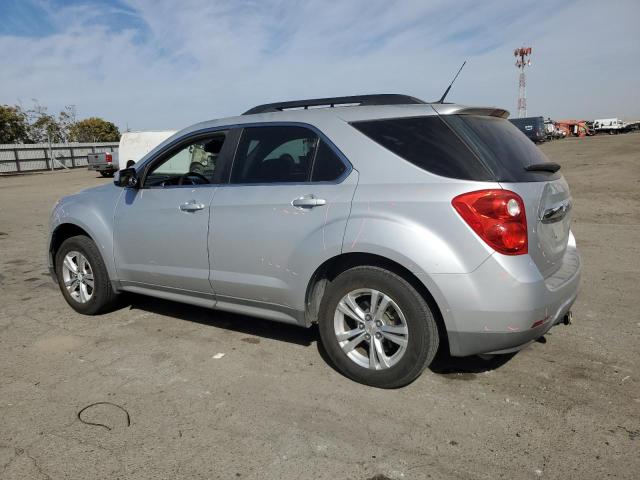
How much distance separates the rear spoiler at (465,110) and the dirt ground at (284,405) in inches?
Answer: 67.8

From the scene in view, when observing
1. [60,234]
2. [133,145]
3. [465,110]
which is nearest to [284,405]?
[465,110]

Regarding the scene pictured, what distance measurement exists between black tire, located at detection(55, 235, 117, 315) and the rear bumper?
123 inches

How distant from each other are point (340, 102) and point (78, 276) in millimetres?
2986

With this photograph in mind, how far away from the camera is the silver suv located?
289 cm

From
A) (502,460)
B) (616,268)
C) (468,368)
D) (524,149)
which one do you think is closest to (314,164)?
(524,149)

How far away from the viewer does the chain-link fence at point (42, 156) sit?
33.5 metres

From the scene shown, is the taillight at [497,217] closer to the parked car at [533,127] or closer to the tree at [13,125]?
the parked car at [533,127]

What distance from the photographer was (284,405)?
3.13m

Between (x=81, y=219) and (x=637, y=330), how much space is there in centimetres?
484

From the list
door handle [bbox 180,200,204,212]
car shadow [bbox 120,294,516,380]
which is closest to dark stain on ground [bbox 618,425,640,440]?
car shadow [bbox 120,294,516,380]

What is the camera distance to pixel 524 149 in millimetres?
3363

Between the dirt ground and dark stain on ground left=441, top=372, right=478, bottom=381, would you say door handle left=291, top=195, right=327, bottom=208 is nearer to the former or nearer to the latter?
the dirt ground

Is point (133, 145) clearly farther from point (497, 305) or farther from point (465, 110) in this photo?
point (497, 305)

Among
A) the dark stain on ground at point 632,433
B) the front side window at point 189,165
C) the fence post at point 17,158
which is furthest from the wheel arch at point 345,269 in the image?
the fence post at point 17,158
